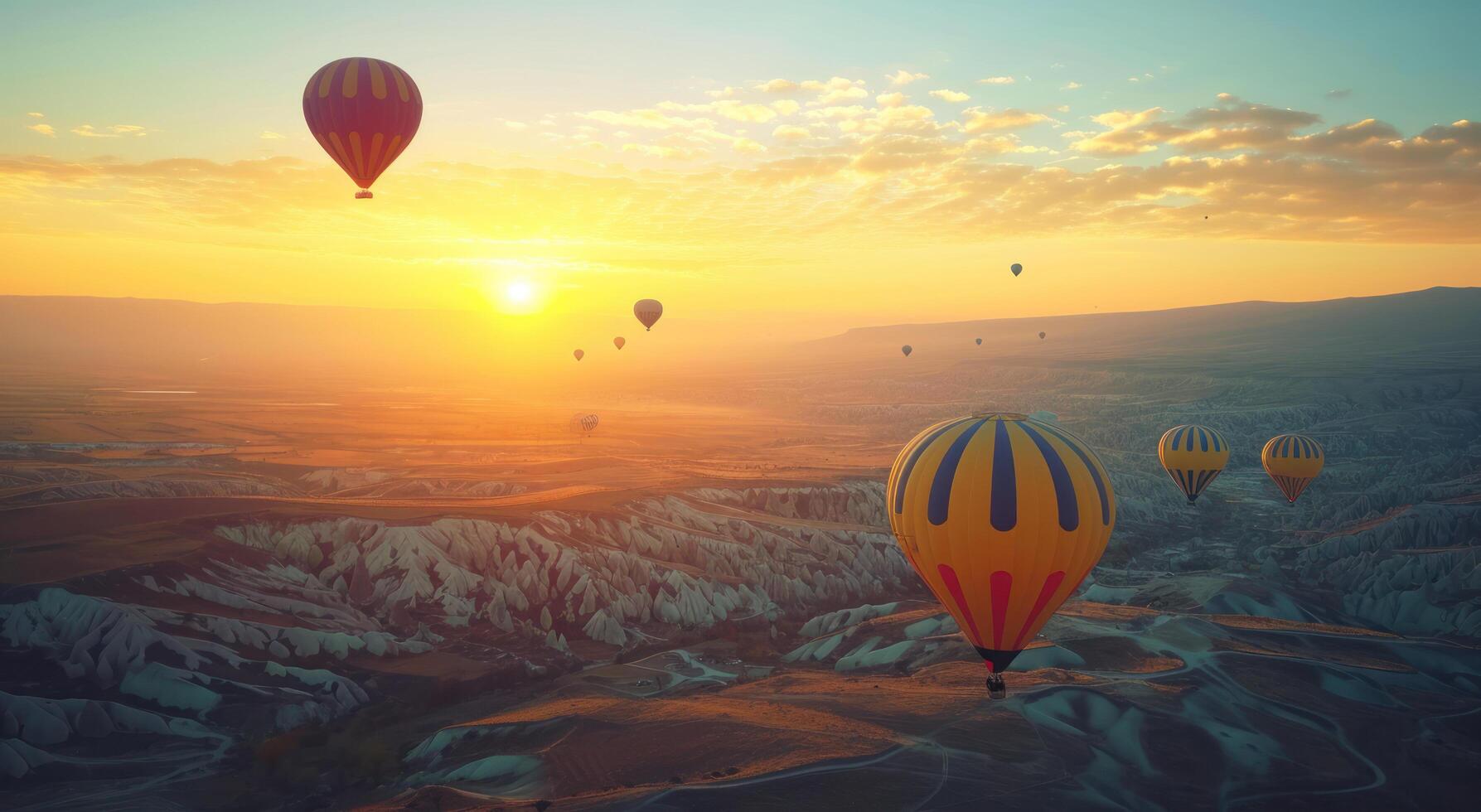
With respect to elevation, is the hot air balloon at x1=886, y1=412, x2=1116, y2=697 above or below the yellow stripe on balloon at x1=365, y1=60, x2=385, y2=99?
below

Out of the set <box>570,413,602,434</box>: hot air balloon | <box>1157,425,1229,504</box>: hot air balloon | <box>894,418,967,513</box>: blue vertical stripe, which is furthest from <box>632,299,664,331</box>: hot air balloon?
<box>894,418,967,513</box>: blue vertical stripe

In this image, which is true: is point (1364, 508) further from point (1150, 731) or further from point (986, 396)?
point (986, 396)

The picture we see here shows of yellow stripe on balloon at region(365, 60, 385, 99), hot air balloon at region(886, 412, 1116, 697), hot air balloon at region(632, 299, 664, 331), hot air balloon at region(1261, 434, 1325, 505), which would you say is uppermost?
yellow stripe on balloon at region(365, 60, 385, 99)

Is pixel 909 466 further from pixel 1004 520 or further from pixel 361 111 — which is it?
pixel 361 111

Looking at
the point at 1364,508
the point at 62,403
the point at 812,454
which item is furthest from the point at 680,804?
the point at 62,403

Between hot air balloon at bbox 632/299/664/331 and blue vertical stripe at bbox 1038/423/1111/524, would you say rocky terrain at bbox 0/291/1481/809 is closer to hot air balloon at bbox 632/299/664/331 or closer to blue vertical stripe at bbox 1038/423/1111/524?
blue vertical stripe at bbox 1038/423/1111/524

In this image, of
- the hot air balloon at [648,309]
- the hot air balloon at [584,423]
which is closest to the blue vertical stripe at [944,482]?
the hot air balloon at [648,309]
